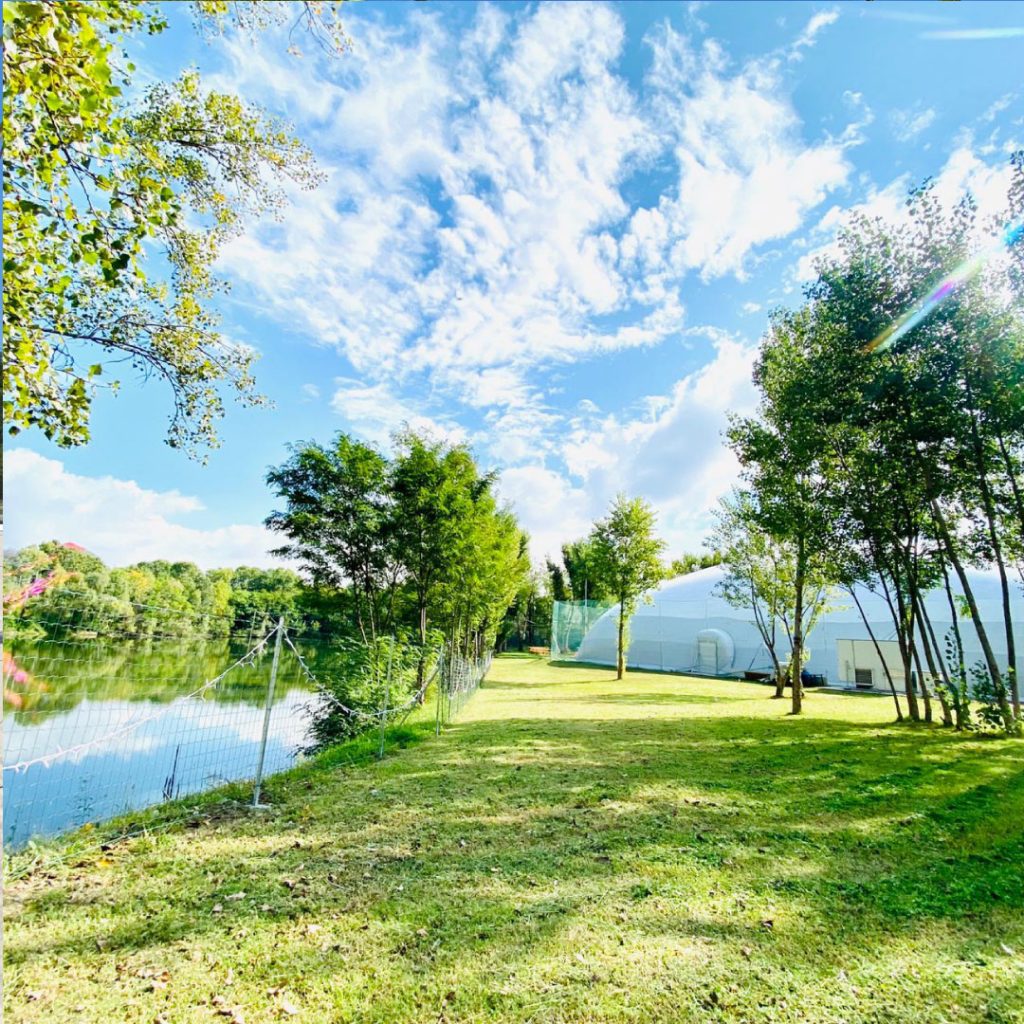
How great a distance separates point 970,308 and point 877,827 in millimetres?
8425

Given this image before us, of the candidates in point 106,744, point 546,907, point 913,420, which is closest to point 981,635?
point 913,420

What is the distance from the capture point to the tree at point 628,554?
23.9 m

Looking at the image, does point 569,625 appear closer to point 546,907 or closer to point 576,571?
point 576,571

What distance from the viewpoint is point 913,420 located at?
10.3 metres

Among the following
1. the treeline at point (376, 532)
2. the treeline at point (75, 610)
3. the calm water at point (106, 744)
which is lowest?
the calm water at point (106, 744)

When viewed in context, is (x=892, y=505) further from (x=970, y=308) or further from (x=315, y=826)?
(x=315, y=826)

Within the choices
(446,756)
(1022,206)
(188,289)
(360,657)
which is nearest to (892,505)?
(1022,206)

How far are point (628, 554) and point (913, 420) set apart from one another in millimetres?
14249

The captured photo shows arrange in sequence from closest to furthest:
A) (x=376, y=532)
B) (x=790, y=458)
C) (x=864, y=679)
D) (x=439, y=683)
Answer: (x=439, y=683) → (x=790, y=458) → (x=376, y=532) → (x=864, y=679)

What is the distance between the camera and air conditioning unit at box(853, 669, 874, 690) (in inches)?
873

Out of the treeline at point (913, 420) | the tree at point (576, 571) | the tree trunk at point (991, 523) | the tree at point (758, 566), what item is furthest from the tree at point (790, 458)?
the tree at point (576, 571)

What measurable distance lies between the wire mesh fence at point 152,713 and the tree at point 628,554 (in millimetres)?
11344

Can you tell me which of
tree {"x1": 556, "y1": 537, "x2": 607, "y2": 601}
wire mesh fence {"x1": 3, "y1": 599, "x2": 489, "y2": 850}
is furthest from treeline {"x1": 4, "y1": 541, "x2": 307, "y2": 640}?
tree {"x1": 556, "y1": 537, "x2": 607, "y2": 601}

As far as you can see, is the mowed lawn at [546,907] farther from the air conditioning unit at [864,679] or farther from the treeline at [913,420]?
the air conditioning unit at [864,679]
